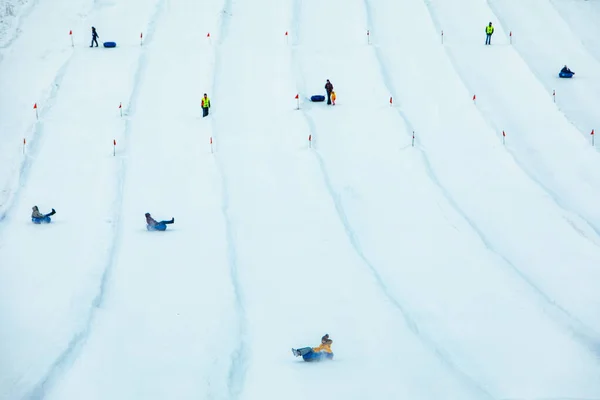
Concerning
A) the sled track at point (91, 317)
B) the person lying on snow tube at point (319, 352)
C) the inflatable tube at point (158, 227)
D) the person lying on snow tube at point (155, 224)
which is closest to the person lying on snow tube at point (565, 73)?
the sled track at point (91, 317)

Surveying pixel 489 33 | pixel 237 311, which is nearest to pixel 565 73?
pixel 489 33

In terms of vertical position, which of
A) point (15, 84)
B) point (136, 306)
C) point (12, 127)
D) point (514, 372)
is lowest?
point (514, 372)

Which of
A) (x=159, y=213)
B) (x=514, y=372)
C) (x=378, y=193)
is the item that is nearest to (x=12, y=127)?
(x=159, y=213)

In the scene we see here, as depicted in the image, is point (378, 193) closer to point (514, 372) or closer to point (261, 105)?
point (261, 105)

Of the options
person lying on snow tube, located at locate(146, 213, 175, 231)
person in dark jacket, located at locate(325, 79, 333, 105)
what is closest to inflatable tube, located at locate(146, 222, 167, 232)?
person lying on snow tube, located at locate(146, 213, 175, 231)

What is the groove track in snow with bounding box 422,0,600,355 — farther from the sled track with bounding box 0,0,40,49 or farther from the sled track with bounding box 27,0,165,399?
Answer: the sled track with bounding box 0,0,40,49
